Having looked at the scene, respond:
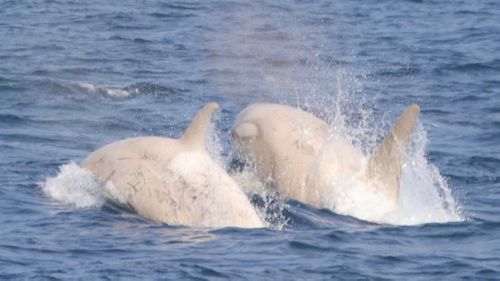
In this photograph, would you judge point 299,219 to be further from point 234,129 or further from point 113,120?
point 113,120

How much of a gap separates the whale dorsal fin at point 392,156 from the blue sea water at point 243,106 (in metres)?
0.51

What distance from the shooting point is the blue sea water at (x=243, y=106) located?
1605 cm

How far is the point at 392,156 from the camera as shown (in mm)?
18766

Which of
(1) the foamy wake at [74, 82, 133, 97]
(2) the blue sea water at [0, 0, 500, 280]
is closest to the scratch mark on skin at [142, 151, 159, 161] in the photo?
(2) the blue sea water at [0, 0, 500, 280]

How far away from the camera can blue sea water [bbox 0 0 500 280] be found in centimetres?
1605

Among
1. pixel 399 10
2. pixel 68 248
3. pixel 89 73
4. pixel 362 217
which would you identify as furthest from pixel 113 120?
pixel 399 10

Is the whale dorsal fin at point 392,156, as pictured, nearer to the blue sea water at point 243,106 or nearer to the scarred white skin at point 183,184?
the blue sea water at point 243,106

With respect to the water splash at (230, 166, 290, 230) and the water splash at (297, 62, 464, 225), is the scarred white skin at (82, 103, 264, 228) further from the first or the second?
the water splash at (297, 62, 464, 225)

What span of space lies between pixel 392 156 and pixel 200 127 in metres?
2.71

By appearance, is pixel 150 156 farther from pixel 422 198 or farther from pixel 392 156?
pixel 422 198

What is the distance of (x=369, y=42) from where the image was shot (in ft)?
125

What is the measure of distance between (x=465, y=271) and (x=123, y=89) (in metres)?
15.7

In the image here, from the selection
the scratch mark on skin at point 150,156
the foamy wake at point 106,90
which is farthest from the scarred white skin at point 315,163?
the foamy wake at point 106,90

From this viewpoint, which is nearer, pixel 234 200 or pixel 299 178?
pixel 234 200
